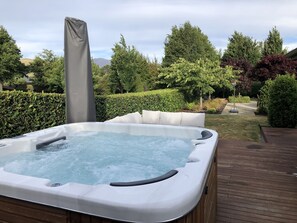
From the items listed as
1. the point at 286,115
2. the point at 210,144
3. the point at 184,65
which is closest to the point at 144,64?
the point at 184,65

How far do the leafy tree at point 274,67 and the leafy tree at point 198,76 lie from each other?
2756mm

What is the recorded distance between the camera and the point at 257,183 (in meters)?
3.78

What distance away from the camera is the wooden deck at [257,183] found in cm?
295

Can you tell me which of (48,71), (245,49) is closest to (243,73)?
(245,49)

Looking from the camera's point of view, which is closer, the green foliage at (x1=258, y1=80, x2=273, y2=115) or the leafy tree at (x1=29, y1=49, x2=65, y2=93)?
the green foliage at (x1=258, y1=80, x2=273, y2=115)

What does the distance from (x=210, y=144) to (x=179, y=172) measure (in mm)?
1095

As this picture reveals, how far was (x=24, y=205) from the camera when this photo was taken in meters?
1.68

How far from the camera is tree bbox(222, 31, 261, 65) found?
23516mm

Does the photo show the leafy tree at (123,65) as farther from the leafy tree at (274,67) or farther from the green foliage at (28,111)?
the leafy tree at (274,67)

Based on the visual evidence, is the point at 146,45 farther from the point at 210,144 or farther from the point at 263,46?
the point at 210,144

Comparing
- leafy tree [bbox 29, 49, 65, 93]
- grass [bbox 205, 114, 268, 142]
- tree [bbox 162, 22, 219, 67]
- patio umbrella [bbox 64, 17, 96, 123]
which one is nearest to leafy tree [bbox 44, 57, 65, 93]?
leafy tree [bbox 29, 49, 65, 93]

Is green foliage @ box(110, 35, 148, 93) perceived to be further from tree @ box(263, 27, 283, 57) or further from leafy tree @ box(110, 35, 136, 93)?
tree @ box(263, 27, 283, 57)

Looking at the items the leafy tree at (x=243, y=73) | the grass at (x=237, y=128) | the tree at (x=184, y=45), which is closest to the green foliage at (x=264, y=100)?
the grass at (x=237, y=128)

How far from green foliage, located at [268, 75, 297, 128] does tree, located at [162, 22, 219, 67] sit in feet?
32.7
